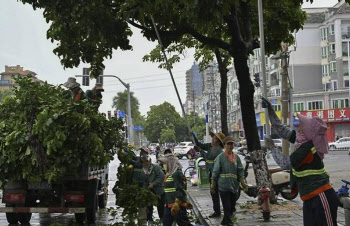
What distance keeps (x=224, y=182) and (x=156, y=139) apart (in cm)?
10410

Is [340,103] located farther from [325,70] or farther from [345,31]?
[345,31]

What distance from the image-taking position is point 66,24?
34.2 feet

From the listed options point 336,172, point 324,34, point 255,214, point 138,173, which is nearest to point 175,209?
point 138,173

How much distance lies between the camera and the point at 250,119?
11195mm

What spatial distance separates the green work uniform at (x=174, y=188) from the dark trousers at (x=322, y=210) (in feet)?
10.6

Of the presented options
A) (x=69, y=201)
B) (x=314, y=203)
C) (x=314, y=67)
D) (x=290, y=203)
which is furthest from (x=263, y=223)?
(x=314, y=67)

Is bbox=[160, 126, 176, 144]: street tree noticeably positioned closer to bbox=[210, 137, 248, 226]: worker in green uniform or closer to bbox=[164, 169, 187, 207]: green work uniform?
bbox=[210, 137, 248, 226]: worker in green uniform

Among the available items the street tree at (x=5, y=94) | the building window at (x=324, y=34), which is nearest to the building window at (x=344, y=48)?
the building window at (x=324, y=34)

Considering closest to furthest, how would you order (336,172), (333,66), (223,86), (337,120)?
(223,86) < (336,172) < (337,120) < (333,66)

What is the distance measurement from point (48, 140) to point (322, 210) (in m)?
5.21

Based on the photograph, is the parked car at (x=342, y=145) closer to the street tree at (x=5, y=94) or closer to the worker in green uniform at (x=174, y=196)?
the street tree at (x=5, y=94)

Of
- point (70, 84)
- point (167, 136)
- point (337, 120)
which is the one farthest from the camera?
point (167, 136)

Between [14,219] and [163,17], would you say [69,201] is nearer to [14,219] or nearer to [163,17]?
[14,219]

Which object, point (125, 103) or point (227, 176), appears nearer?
point (227, 176)
